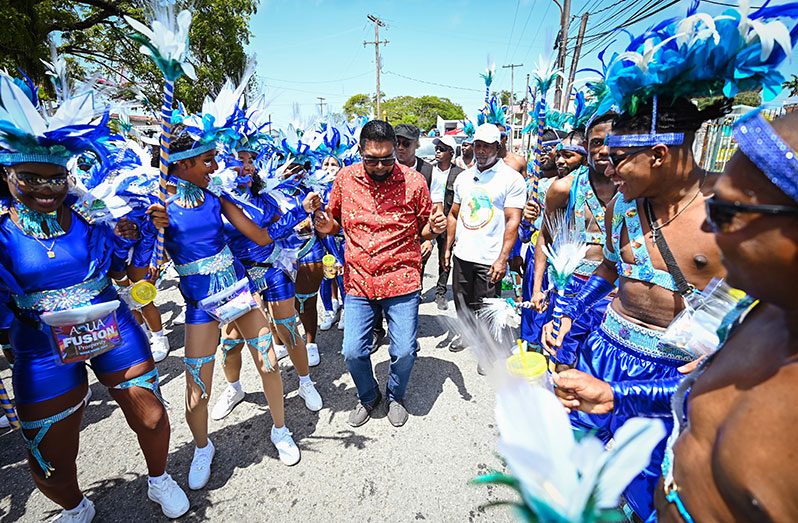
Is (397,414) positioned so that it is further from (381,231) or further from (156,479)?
(156,479)

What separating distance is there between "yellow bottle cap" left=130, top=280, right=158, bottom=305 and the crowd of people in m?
0.12

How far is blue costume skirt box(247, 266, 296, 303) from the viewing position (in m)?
3.17

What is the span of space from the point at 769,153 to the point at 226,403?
3.62 meters

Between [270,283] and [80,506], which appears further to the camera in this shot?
[270,283]

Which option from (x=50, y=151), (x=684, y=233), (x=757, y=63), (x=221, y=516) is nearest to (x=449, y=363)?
(x=221, y=516)

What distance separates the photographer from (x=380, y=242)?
280 cm

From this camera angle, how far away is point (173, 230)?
7.77ft

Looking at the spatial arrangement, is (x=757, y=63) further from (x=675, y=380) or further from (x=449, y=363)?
(x=449, y=363)

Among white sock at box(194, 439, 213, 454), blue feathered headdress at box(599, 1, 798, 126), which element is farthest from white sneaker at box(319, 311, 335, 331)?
blue feathered headdress at box(599, 1, 798, 126)

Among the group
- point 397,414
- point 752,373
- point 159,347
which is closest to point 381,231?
point 397,414

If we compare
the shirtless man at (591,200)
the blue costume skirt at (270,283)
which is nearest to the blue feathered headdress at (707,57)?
the shirtless man at (591,200)

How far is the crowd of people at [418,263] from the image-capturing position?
2.83ft

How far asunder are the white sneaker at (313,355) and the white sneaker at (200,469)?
4.53ft

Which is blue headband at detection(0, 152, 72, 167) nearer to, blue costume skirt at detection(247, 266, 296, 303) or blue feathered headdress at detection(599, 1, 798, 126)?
blue costume skirt at detection(247, 266, 296, 303)
